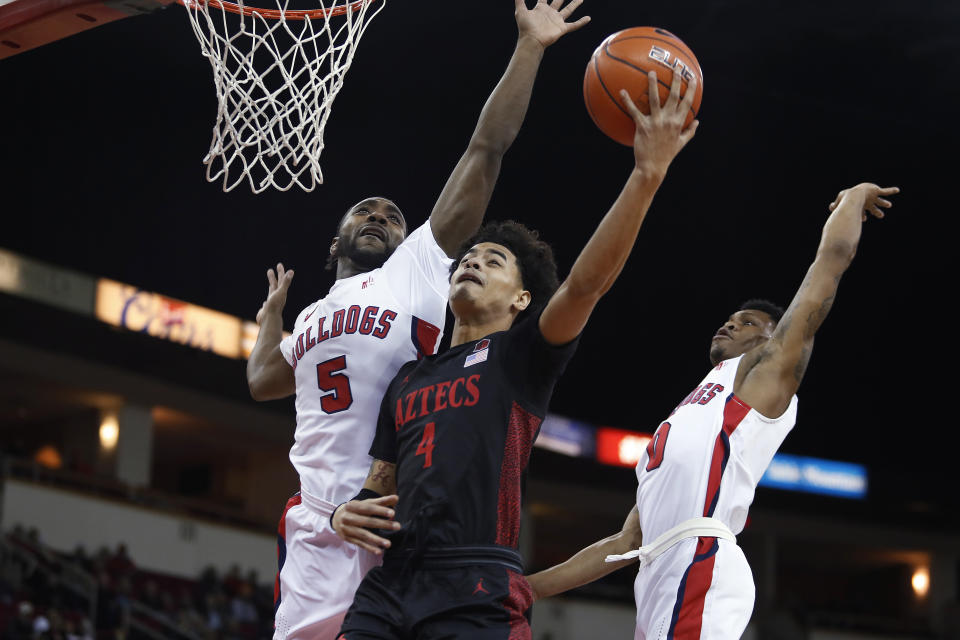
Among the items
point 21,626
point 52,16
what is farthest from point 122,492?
point 52,16

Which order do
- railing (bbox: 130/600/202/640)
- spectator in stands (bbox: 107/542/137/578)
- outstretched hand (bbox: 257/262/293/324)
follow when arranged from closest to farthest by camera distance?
1. outstretched hand (bbox: 257/262/293/324)
2. railing (bbox: 130/600/202/640)
3. spectator in stands (bbox: 107/542/137/578)

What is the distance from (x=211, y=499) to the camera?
74.3ft

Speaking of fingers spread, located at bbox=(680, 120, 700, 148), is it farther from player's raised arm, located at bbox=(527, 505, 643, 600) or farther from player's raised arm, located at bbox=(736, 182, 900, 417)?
A: player's raised arm, located at bbox=(527, 505, 643, 600)

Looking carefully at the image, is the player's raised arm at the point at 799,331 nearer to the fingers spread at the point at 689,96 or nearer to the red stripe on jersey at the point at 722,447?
the red stripe on jersey at the point at 722,447

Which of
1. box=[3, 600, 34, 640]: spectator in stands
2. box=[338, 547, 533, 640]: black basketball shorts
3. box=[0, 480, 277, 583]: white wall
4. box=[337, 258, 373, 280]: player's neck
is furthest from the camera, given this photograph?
box=[0, 480, 277, 583]: white wall

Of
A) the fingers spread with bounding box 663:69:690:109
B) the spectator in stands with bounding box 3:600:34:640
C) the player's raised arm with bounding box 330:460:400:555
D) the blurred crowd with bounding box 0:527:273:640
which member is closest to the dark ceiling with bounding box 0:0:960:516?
the blurred crowd with bounding box 0:527:273:640

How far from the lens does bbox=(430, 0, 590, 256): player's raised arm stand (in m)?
3.79

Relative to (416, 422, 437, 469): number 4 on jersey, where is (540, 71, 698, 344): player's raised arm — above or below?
above

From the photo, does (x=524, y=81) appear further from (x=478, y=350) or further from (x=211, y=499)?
(x=211, y=499)

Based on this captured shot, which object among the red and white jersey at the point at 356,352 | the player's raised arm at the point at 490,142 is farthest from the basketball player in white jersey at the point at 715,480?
the player's raised arm at the point at 490,142

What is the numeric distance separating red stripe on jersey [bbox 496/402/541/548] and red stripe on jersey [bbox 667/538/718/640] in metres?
0.84

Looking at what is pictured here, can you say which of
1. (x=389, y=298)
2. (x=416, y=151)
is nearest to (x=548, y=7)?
(x=389, y=298)

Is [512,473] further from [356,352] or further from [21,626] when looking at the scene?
[21,626]

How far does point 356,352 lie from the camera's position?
3576mm
